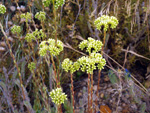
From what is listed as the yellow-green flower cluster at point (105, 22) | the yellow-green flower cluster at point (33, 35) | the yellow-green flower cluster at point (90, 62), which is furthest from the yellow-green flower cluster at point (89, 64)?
the yellow-green flower cluster at point (33, 35)

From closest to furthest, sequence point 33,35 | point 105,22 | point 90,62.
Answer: point 90,62 → point 105,22 → point 33,35

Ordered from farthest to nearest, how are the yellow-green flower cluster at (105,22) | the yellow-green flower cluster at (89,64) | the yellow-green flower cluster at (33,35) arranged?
the yellow-green flower cluster at (33,35) → the yellow-green flower cluster at (105,22) → the yellow-green flower cluster at (89,64)

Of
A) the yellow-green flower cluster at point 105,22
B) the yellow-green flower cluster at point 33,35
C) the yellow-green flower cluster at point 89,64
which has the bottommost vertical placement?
the yellow-green flower cluster at point 89,64

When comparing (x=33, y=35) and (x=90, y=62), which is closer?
(x=90, y=62)

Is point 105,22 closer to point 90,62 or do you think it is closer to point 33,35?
point 90,62

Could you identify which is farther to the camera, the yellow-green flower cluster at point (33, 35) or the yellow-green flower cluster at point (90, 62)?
the yellow-green flower cluster at point (33, 35)

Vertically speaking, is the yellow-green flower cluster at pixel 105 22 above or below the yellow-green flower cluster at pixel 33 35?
below

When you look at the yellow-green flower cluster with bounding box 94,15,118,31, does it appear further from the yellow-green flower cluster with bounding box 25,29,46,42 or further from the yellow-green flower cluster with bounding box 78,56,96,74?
the yellow-green flower cluster with bounding box 25,29,46,42

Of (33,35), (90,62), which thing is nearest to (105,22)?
(90,62)

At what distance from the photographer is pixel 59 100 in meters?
0.95

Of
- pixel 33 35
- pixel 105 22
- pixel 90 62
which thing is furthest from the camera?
pixel 33 35

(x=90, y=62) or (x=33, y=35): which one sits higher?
(x=33, y=35)

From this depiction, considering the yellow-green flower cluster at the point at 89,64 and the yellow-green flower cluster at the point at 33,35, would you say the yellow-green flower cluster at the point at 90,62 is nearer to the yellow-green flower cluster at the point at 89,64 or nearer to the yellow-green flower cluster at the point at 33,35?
the yellow-green flower cluster at the point at 89,64

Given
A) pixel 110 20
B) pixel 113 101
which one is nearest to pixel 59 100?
pixel 110 20
